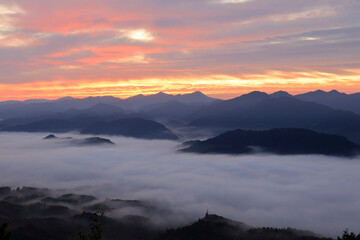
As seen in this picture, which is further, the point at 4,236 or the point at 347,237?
the point at 347,237

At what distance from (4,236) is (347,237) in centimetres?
7659

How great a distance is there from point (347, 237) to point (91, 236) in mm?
64943

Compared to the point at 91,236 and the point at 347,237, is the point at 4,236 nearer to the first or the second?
the point at 91,236

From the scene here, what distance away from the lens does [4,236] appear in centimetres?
5391

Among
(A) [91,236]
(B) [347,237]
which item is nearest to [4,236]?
(A) [91,236]

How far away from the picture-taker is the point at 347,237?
286ft

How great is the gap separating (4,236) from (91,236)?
43.2 ft

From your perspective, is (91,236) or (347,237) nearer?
(91,236)

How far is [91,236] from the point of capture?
178ft

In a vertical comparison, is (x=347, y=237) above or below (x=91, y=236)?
below

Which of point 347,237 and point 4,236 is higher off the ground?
point 4,236
